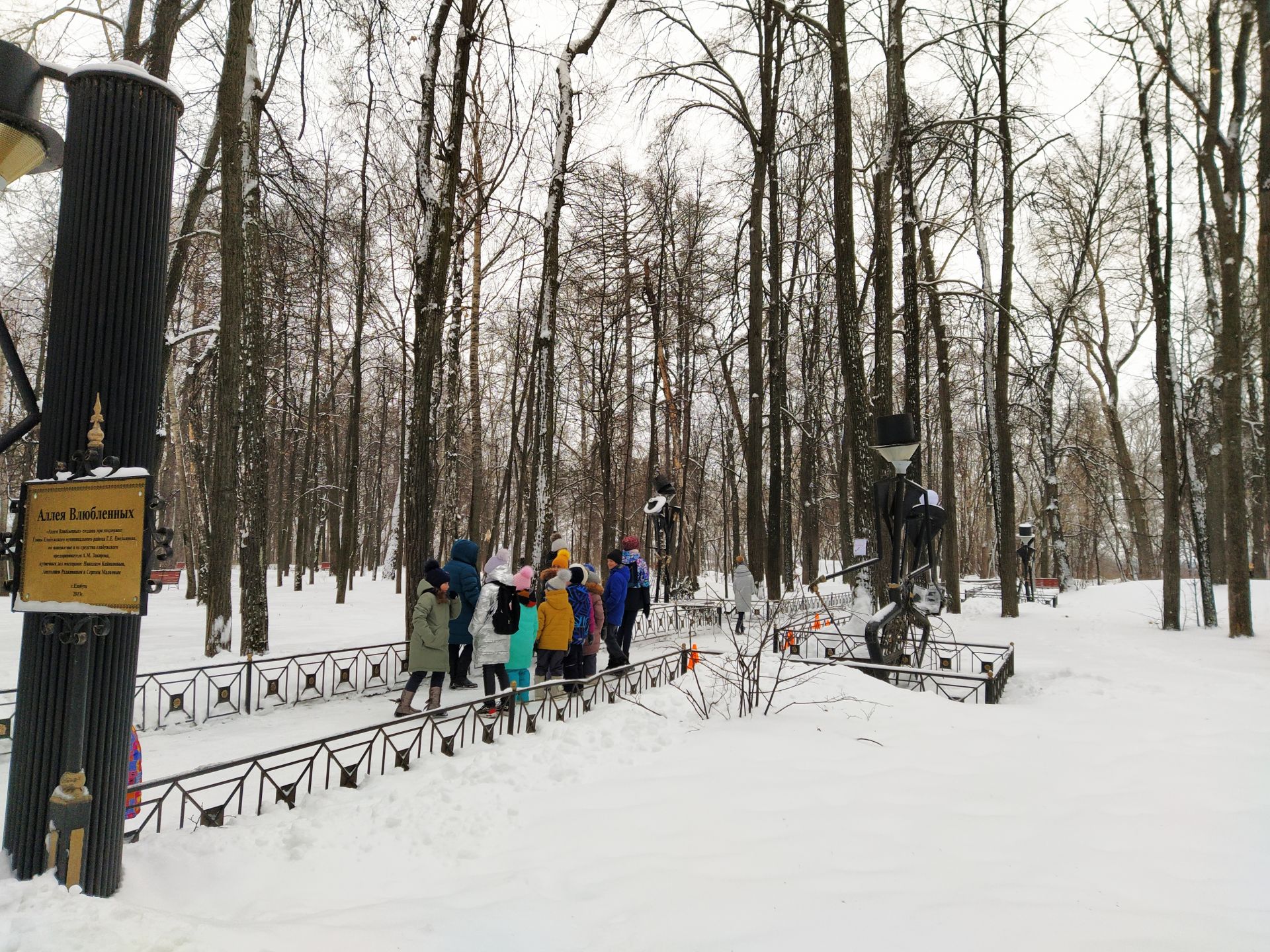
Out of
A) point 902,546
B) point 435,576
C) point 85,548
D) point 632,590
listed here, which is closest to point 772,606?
point 632,590

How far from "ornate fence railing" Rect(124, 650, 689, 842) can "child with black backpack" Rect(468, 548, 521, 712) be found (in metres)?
0.45

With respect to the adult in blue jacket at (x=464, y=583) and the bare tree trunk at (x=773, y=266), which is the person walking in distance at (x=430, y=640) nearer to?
the adult in blue jacket at (x=464, y=583)

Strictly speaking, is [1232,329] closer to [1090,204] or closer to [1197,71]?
[1197,71]

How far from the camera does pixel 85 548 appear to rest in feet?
9.53

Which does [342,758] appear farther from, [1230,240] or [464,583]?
[1230,240]

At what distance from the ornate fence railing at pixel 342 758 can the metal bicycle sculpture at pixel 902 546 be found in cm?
288

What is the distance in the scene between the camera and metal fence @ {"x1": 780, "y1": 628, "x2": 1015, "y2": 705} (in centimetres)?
727

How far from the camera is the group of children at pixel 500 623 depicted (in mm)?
7215

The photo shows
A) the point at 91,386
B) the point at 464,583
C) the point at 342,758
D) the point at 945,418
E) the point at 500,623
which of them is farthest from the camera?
the point at 945,418

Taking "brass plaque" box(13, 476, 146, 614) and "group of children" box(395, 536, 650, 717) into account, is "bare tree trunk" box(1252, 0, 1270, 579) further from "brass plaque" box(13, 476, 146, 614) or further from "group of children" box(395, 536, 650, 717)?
"brass plaque" box(13, 476, 146, 614)

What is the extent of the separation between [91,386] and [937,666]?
1039 centimetres

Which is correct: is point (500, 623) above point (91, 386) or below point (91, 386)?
below

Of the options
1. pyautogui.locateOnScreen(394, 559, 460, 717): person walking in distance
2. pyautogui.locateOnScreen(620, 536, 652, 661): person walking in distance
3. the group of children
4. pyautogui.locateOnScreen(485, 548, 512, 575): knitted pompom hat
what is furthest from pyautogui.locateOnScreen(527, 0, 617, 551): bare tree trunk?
pyautogui.locateOnScreen(394, 559, 460, 717): person walking in distance

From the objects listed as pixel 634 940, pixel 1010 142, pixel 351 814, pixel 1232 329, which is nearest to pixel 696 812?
pixel 634 940
